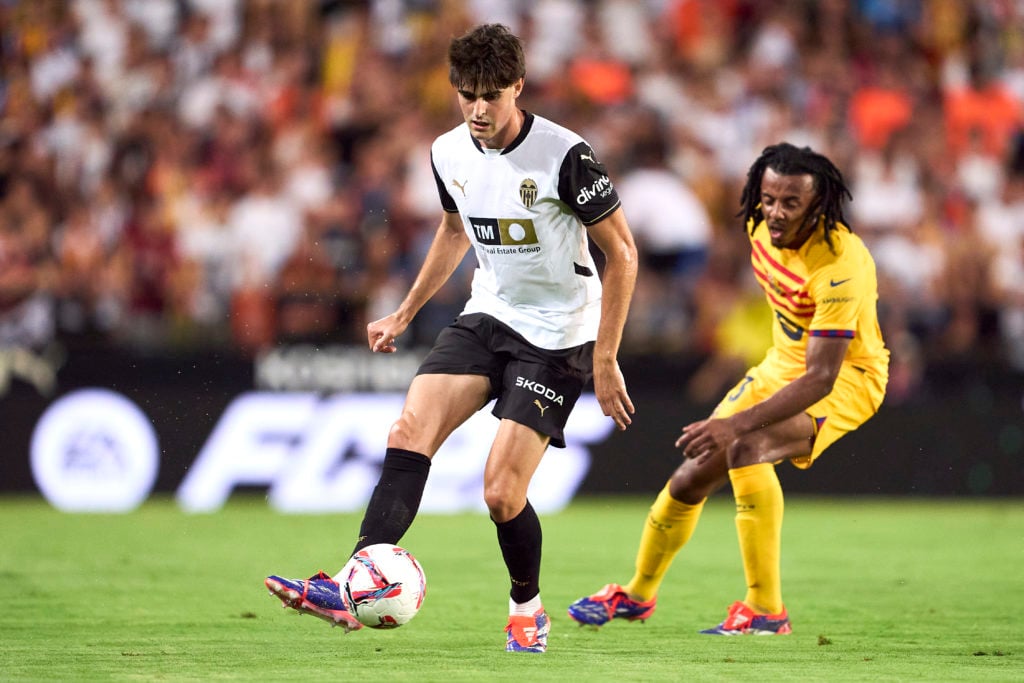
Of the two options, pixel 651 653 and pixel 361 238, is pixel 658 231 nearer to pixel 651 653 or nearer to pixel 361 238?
pixel 361 238

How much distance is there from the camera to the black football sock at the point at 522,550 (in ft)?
19.8

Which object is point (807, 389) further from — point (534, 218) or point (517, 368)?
point (534, 218)

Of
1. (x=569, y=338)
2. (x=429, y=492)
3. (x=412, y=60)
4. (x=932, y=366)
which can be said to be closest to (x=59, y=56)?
(x=412, y=60)

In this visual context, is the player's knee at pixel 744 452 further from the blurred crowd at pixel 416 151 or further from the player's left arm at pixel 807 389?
the blurred crowd at pixel 416 151

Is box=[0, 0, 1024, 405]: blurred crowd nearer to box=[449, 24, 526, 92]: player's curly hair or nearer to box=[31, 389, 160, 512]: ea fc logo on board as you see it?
box=[31, 389, 160, 512]: ea fc logo on board

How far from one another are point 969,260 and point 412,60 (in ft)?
18.5

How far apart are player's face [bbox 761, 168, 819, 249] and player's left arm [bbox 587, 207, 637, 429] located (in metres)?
0.98

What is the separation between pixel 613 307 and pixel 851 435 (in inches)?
294

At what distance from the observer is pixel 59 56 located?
1470 centimetres

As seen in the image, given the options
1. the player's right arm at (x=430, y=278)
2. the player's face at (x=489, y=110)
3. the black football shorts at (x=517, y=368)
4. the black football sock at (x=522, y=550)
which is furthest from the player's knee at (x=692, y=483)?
the player's face at (x=489, y=110)

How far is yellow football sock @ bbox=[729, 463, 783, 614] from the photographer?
265 inches

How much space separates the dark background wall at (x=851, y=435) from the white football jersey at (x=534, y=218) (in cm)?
638

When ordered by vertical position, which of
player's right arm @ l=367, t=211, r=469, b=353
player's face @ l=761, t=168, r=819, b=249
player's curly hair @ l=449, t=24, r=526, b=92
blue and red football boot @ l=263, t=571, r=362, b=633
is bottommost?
blue and red football boot @ l=263, t=571, r=362, b=633

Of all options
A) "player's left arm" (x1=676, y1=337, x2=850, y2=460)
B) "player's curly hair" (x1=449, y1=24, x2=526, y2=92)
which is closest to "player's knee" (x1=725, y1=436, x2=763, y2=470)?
"player's left arm" (x1=676, y1=337, x2=850, y2=460)
